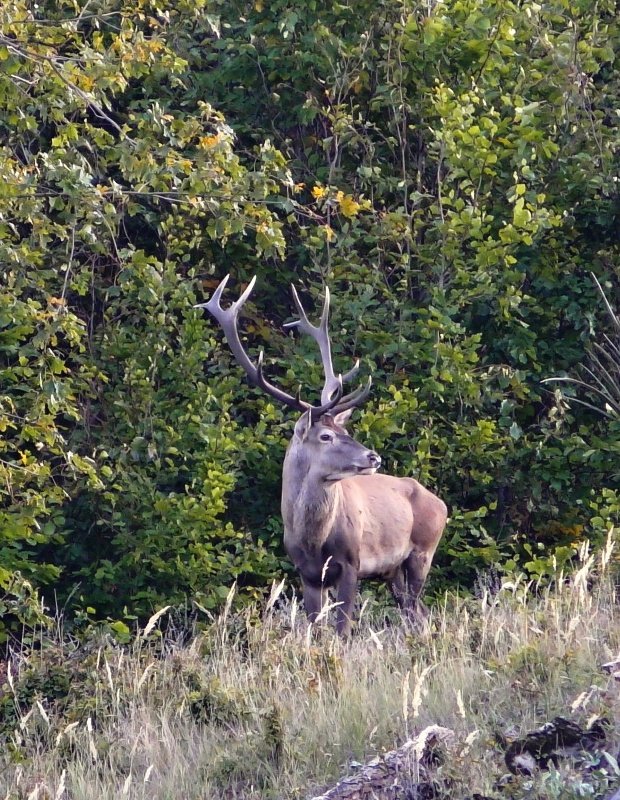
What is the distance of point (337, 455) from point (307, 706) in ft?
9.66

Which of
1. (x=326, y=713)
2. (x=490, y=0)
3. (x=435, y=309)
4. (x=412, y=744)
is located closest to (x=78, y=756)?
(x=326, y=713)

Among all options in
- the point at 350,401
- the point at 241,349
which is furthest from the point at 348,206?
the point at 350,401

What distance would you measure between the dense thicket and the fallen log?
5320 mm

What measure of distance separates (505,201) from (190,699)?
574 cm

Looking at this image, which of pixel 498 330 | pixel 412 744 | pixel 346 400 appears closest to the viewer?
pixel 412 744

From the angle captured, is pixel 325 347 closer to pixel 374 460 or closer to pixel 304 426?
pixel 304 426

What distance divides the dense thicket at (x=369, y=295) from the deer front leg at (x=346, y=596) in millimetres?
1659

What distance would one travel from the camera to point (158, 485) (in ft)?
36.0

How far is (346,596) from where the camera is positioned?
859cm

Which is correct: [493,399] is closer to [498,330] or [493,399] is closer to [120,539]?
[498,330]

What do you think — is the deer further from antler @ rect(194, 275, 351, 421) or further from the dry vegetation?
the dry vegetation

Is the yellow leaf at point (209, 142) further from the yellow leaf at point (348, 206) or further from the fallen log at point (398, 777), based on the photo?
the fallen log at point (398, 777)

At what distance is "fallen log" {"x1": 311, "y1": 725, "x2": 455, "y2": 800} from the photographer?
4.48 m

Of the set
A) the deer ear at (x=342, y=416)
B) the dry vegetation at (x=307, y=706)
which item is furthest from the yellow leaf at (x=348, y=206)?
the dry vegetation at (x=307, y=706)
